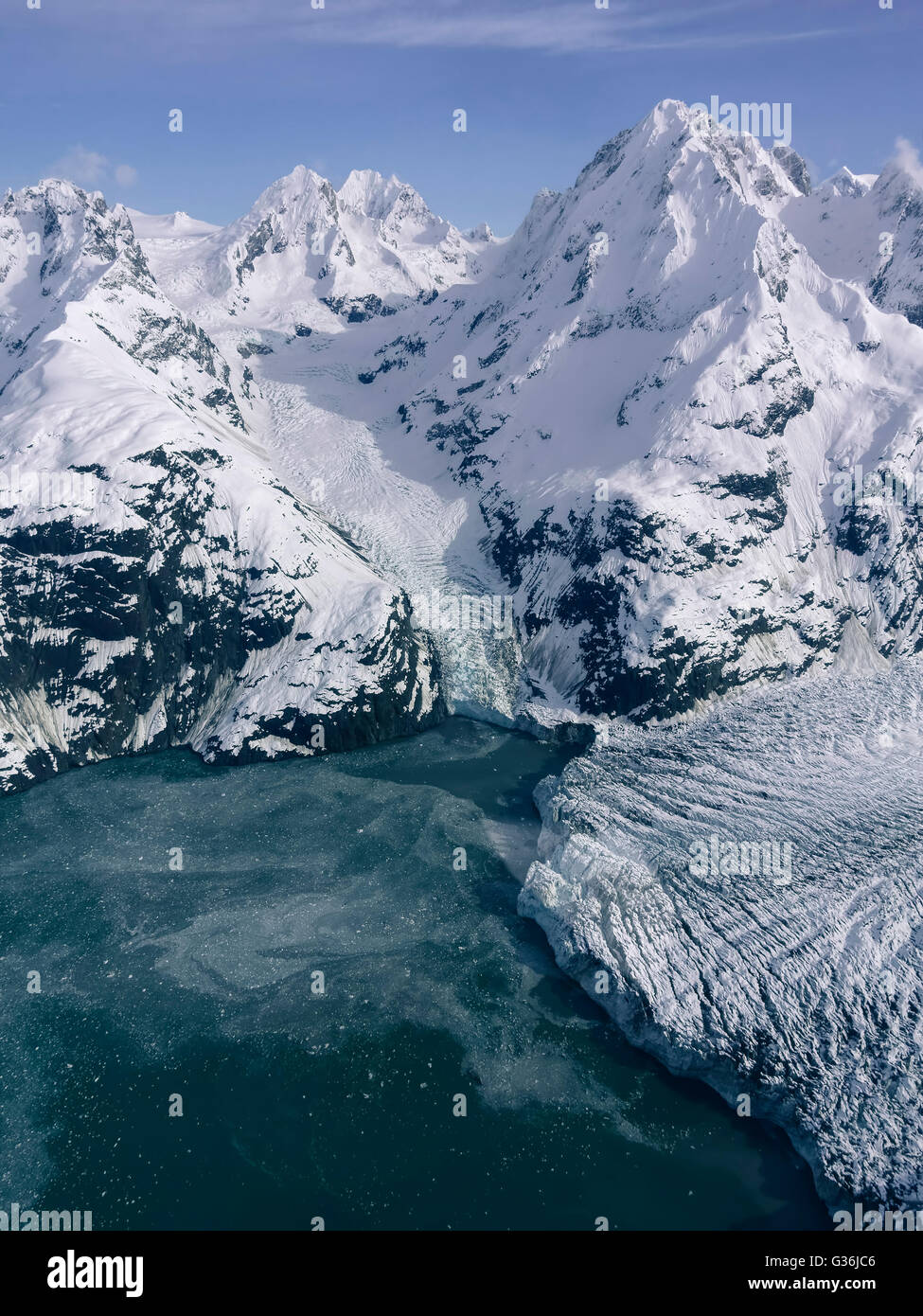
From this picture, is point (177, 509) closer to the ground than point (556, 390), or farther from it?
closer to the ground

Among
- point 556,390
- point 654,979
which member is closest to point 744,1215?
point 654,979

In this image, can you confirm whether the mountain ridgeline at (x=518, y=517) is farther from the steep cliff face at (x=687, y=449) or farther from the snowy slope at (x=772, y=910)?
the snowy slope at (x=772, y=910)

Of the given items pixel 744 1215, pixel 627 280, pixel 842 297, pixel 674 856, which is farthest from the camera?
pixel 627 280

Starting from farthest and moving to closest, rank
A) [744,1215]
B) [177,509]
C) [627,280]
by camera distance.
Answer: [627,280] → [177,509] → [744,1215]

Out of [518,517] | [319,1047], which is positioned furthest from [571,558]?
[319,1047]

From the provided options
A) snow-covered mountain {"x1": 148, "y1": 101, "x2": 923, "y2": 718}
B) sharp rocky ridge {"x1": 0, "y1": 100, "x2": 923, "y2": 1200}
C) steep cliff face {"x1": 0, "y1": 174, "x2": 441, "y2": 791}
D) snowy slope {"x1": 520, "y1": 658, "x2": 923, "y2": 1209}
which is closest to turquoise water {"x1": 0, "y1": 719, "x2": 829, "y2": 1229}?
snowy slope {"x1": 520, "y1": 658, "x2": 923, "y2": 1209}

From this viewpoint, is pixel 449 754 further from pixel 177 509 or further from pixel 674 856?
pixel 177 509

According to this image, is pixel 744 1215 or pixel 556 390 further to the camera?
pixel 556 390

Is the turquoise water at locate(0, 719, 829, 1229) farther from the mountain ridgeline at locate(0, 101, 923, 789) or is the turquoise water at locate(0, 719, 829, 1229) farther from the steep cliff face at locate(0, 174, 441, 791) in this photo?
the mountain ridgeline at locate(0, 101, 923, 789)
